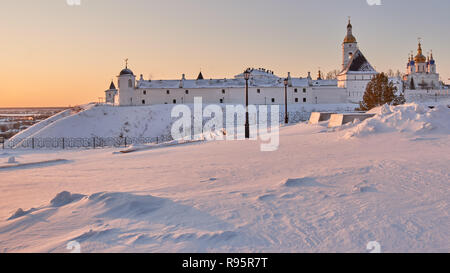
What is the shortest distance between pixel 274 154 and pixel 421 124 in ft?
18.6

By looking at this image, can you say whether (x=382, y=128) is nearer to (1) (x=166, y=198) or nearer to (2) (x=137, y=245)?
(1) (x=166, y=198)

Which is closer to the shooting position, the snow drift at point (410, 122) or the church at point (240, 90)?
the snow drift at point (410, 122)

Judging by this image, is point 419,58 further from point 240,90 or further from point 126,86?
point 126,86

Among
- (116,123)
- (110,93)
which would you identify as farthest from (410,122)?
(110,93)

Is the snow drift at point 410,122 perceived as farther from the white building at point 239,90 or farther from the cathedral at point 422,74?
the cathedral at point 422,74

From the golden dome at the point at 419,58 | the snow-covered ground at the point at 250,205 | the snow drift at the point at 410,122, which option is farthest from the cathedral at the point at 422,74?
the snow-covered ground at the point at 250,205

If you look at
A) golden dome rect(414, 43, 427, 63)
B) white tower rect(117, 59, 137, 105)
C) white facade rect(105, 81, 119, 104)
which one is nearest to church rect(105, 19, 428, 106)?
white tower rect(117, 59, 137, 105)

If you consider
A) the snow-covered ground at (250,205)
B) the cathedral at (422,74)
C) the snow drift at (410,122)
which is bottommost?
the snow-covered ground at (250,205)

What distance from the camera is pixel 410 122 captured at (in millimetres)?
13109

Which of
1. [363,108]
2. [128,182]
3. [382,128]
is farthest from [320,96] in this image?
[128,182]

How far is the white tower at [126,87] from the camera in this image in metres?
65.4

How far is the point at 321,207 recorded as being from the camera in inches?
227

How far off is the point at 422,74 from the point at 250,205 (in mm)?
110440

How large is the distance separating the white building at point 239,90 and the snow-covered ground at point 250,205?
184ft
